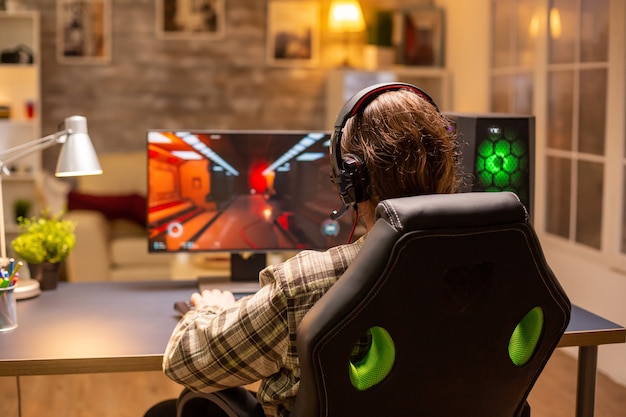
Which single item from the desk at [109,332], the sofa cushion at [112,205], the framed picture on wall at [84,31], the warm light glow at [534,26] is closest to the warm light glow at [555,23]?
the warm light glow at [534,26]

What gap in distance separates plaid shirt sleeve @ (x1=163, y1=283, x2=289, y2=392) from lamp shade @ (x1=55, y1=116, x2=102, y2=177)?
31.2 inches

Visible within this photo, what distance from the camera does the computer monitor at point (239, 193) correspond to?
247 centimetres

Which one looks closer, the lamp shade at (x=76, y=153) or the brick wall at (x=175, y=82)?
the lamp shade at (x=76, y=153)

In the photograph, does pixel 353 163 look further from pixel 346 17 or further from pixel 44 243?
pixel 346 17

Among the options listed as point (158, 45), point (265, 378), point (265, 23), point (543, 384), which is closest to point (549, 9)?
point (543, 384)

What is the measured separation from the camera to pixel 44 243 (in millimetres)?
2443

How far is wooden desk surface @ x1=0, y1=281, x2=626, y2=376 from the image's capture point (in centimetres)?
184

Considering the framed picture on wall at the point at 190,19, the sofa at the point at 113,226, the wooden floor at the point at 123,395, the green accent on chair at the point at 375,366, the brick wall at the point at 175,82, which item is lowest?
the wooden floor at the point at 123,395

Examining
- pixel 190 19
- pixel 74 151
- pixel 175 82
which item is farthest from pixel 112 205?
pixel 74 151

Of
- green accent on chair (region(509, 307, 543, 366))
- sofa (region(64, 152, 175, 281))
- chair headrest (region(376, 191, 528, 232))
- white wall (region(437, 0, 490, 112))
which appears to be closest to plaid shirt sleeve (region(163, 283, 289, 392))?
chair headrest (region(376, 191, 528, 232))

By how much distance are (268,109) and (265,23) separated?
63cm

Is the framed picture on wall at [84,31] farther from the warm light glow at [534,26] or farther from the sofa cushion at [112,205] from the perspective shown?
the warm light glow at [534,26]

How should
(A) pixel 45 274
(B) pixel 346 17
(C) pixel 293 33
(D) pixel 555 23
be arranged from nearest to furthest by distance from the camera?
(A) pixel 45 274 → (D) pixel 555 23 → (B) pixel 346 17 → (C) pixel 293 33

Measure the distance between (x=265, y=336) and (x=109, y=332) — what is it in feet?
2.53
